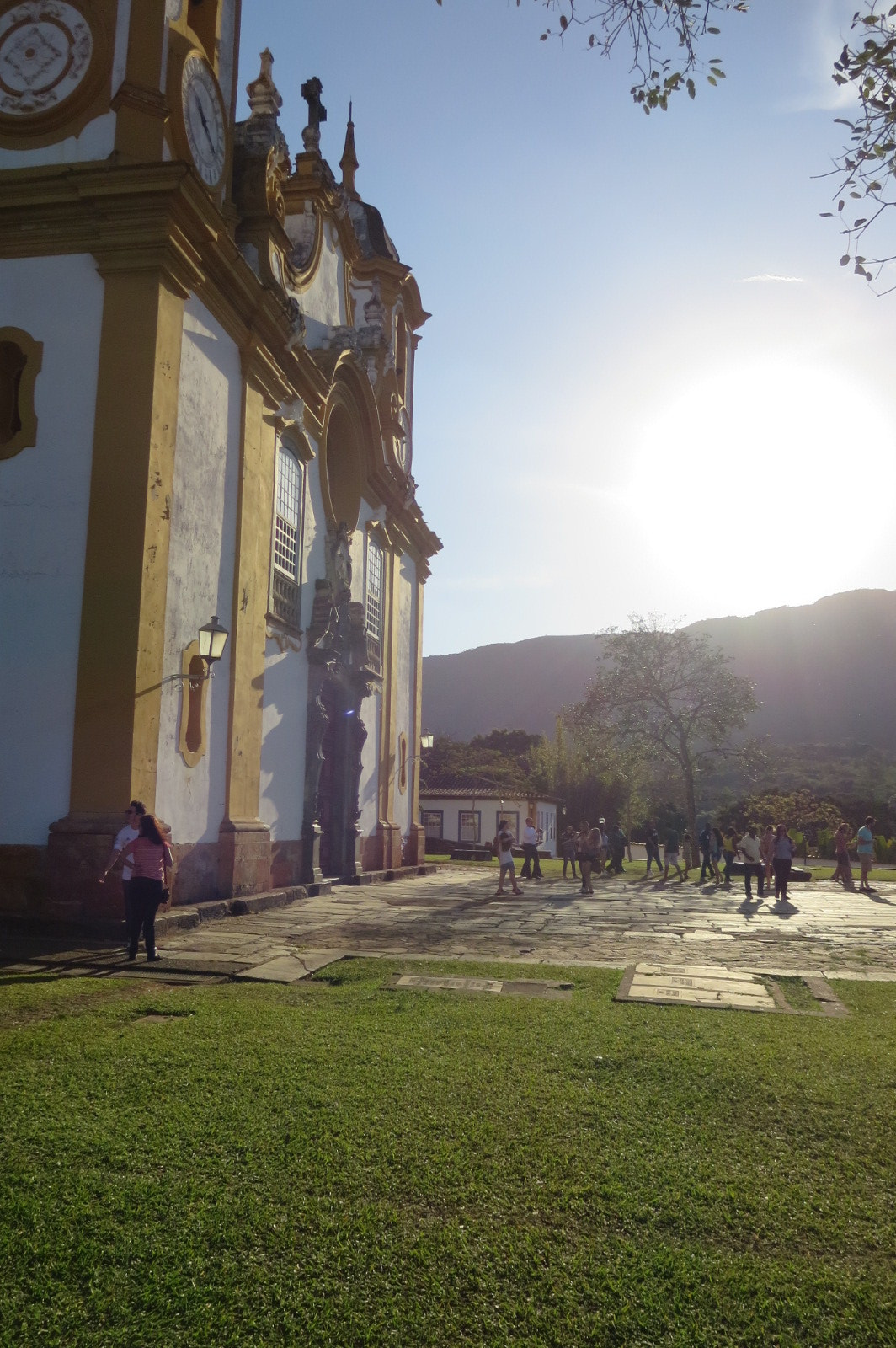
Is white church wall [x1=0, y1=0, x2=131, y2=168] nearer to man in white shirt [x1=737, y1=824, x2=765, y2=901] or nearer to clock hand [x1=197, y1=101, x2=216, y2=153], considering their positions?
clock hand [x1=197, y1=101, x2=216, y2=153]

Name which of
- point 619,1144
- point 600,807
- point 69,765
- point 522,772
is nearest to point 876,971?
point 619,1144

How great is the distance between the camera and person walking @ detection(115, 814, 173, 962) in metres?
8.20

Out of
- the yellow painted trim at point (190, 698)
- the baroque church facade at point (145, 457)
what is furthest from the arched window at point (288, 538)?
the yellow painted trim at point (190, 698)

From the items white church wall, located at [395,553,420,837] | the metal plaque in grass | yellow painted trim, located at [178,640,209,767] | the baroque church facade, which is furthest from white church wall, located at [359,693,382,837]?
the metal plaque in grass

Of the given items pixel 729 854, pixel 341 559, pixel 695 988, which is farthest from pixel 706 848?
pixel 695 988

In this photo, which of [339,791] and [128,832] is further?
[339,791]

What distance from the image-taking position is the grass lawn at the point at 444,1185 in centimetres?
264

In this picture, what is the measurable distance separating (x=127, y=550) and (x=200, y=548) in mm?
1664

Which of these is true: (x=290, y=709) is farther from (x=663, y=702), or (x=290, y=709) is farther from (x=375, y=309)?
(x=663, y=702)

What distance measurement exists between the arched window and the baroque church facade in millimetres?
58

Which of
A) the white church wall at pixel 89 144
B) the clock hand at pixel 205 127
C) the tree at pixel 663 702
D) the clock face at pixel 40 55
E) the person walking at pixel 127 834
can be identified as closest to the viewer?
the person walking at pixel 127 834

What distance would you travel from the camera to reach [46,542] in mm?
10562

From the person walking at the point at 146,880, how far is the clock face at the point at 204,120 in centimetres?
835

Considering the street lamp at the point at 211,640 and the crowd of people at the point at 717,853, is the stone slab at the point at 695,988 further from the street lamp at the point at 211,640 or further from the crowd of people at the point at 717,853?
the crowd of people at the point at 717,853
